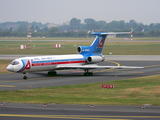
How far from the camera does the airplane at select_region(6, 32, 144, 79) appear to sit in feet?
Answer: 129

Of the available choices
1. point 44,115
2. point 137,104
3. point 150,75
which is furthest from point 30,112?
point 150,75

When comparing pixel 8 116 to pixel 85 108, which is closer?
pixel 8 116

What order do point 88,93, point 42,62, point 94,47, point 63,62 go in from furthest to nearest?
point 94,47 → point 63,62 → point 42,62 → point 88,93

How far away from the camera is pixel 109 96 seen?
27531mm

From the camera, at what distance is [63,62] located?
43219 millimetres

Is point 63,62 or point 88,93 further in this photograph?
→ point 63,62

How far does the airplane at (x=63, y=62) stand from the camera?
1554 inches

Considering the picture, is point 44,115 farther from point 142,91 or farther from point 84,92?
point 142,91

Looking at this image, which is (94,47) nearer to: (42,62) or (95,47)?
(95,47)

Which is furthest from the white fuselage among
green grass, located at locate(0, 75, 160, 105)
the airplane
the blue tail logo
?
green grass, located at locate(0, 75, 160, 105)

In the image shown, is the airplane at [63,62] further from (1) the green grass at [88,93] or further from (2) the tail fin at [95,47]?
(1) the green grass at [88,93]

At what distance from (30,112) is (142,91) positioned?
536 inches

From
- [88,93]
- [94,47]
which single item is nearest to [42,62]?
[94,47]

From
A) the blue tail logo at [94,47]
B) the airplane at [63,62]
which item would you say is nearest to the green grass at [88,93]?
the airplane at [63,62]
